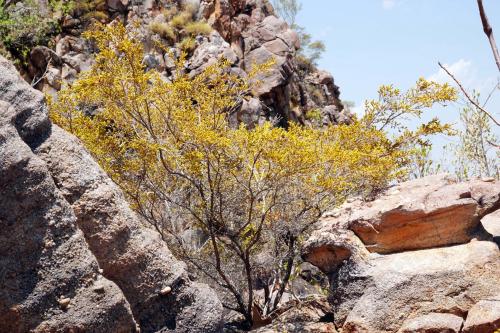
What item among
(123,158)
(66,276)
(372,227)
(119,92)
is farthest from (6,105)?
(372,227)

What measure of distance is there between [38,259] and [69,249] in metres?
0.25

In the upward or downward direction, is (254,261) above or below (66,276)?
above

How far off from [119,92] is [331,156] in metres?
3.13

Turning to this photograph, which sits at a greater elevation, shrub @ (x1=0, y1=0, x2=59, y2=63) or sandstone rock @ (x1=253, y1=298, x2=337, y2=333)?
shrub @ (x1=0, y1=0, x2=59, y2=63)

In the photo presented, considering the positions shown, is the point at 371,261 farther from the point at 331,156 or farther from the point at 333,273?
the point at 331,156

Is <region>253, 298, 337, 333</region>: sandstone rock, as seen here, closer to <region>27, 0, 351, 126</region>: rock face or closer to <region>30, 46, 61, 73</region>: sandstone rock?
<region>27, 0, 351, 126</region>: rock face

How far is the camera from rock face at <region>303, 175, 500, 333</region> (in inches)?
285

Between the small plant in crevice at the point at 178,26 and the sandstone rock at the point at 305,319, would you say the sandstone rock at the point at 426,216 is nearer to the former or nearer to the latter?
the sandstone rock at the point at 305,319

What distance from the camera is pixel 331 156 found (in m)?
7.75

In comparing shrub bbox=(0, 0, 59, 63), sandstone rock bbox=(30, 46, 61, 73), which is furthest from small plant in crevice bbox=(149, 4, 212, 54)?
shrub bbox=(0, 0, 59, 63)

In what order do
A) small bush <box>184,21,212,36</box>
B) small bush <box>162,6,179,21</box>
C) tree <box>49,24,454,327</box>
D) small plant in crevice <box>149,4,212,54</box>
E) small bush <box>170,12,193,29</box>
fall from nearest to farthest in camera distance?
1. tree <box>49,24,454,327</box>
2. small bush <box>184,21,212,36</box>
3. small plant in crevice <box>149,4,212,54</box>
4. small bush <box>170,12,193,29</box>
5. small bush <box>162,6,179,21</box>

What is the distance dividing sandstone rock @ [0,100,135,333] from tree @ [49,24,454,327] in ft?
9.03

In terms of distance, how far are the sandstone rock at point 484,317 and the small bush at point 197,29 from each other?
16.5 meters

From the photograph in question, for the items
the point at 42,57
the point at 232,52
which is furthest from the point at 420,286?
the point at 42,57
